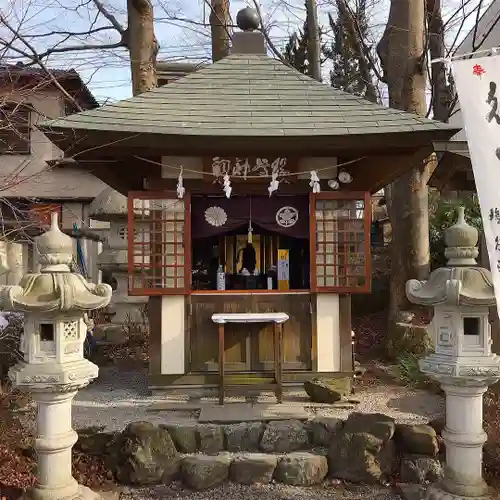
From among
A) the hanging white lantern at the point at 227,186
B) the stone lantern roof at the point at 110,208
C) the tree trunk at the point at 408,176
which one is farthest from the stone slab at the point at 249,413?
the stone lantern roof at the point at 110,208

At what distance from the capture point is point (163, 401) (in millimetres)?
6844

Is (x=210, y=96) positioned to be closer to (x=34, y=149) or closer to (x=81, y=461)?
(x=81, y=461)

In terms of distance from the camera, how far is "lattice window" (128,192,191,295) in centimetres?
711

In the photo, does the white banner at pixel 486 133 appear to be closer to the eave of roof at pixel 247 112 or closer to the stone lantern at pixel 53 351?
the eave of roof at pixel 247 112

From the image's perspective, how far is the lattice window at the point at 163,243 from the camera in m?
7.11

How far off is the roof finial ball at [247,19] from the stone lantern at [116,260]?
4.21 metres

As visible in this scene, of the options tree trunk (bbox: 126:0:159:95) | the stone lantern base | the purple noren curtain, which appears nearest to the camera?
the stone lantern base

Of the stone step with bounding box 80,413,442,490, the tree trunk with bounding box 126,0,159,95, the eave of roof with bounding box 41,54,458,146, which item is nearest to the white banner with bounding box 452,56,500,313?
the stone step with bounding box 80,413,442,490

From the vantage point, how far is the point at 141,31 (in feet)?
37.4

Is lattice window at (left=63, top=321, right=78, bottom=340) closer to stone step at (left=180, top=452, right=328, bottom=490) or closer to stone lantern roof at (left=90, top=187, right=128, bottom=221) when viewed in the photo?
stone step at (left=180, top=452, right=328, bottom=490)

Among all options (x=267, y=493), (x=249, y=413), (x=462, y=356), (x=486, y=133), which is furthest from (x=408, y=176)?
(x=267, y=493)

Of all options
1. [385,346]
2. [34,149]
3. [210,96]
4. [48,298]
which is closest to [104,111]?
[210,96]

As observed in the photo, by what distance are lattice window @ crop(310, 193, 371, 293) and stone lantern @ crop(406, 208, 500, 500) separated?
2502mm

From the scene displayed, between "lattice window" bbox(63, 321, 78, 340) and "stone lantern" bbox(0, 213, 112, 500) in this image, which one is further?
"lattice window" bbox(63, 321, 78, 340)
